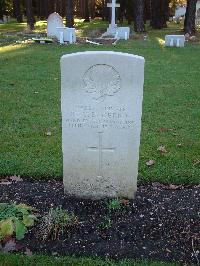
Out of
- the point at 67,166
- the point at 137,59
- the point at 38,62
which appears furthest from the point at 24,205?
the point at 38,62

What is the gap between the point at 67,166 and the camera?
15.5ft

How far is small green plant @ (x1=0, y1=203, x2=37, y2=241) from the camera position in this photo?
4.08 m

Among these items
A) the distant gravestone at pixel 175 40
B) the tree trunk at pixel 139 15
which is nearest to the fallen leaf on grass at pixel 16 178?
the distant gravestone at pixel 175 40

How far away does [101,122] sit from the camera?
4477 mm

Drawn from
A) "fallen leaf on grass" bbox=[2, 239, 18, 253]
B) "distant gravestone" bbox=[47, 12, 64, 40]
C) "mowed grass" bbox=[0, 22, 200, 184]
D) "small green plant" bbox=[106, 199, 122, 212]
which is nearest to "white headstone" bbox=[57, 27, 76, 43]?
"distant gravestone" bbox=[47, 12, 64, 40]

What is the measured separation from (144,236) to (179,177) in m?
1.53

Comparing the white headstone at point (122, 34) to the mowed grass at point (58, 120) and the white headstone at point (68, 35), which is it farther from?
the mowed grass at point (58, 120)

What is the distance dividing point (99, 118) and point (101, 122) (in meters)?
0.05

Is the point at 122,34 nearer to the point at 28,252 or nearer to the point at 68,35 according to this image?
the point at 68,35

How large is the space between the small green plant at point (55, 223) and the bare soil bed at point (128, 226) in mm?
48

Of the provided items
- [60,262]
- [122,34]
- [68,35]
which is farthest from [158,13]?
[60,262]

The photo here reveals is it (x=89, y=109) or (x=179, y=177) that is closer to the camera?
(x=89, y=109)

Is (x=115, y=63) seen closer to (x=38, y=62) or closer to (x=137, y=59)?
→ (x=137, y=59)

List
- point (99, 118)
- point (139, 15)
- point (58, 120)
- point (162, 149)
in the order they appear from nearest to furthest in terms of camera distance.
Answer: point (99, 118) → point (162, 149) → point (58, 120) → point (139, 15)
